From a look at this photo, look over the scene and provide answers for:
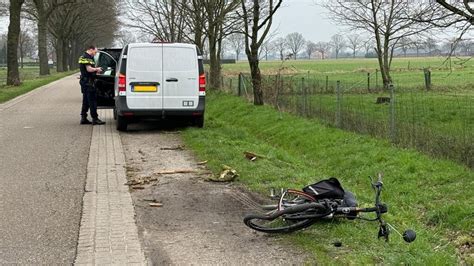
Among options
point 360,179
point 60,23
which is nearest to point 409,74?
point 60,23

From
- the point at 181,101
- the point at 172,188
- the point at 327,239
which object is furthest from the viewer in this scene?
the point at 181,101

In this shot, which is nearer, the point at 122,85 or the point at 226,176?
the point at 226,176

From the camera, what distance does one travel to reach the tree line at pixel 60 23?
28.2m

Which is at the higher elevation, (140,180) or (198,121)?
(198,121)

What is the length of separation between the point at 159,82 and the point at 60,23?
4563 cm

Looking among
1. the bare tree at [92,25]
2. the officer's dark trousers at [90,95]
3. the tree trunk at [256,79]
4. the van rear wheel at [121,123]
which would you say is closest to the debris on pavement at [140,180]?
the van rear wheel at [121,123]

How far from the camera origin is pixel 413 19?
A: 1359cm

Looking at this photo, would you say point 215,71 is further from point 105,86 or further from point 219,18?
point 105,86

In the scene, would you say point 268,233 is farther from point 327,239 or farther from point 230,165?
point 230,165

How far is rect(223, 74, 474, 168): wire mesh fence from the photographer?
1027 centimetres

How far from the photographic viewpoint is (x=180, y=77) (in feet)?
40.6

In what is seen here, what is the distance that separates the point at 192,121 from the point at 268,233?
819cm

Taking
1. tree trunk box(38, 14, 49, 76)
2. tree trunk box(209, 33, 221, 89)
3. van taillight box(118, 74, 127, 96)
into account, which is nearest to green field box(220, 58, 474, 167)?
tree trunk box(209, 33, 221, 89)

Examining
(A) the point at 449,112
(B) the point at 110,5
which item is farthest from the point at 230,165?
(B) the point at 110,5
